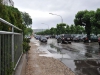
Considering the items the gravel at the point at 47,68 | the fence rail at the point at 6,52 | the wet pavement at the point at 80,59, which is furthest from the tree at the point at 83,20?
the fence rail at the point at 6,52

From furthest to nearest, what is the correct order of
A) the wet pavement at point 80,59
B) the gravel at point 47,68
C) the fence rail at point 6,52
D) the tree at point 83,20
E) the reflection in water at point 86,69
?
the tree at point 83,20
the wet pavement at point 80,59
the reflection in water at point 86,69
the gravel at point 47,68
the fence rail at point 6,52

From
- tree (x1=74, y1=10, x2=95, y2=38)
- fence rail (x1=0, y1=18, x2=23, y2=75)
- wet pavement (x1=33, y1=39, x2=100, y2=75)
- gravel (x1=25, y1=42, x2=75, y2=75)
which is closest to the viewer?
fence rail (x1=0, y1=18, x2=23, y2=75)

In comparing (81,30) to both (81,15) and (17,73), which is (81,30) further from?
(17,73)

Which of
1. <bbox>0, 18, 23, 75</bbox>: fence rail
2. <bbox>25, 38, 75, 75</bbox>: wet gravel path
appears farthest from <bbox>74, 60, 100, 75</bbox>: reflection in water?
<bbox>0, 18, 23, 75</bbox>: fence rail

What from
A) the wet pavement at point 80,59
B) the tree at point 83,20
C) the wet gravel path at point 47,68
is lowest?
the wet pavement at point 80,59

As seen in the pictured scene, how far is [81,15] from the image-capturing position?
134 ft

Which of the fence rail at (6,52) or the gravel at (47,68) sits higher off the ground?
the fence rail at (6,52)

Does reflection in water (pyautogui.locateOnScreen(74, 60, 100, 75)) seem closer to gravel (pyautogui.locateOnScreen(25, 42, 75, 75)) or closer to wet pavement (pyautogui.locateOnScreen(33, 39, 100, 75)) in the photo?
wet pavement (pyautogui.locateOnScreen(33, 39, 100, 75))

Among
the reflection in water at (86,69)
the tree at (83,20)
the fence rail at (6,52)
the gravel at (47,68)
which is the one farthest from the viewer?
the tree at (83,20)

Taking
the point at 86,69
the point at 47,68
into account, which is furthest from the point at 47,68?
the point at 86,69

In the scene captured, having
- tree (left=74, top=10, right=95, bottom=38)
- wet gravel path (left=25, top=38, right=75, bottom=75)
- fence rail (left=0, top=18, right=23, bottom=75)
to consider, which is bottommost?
wet gravel path (left=25, top=38, right=75, bottom=75)

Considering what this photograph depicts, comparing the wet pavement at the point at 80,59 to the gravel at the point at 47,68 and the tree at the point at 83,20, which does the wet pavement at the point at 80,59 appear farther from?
the tree at the point at 83,20

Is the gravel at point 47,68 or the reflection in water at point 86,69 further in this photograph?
the reflection in water at point 86,69

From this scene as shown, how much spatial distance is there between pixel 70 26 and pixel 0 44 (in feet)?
219
